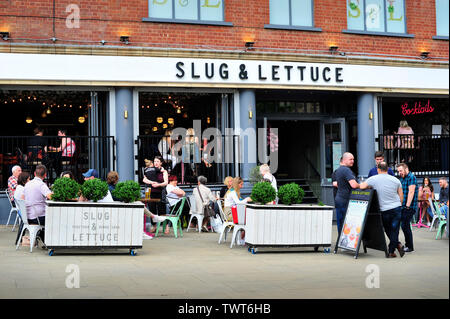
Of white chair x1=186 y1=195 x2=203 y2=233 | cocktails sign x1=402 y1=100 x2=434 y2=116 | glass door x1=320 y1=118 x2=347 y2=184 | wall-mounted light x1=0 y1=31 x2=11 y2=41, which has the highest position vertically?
wall-mounted light x1=0 y1=31 x2=11 y2=41

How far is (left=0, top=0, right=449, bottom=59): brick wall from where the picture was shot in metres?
16.0

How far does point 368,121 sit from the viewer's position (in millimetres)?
18969

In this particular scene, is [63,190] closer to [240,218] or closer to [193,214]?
[240,218]

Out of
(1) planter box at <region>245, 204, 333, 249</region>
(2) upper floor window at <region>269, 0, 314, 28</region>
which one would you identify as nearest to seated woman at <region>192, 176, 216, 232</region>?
(1) planter box at <region>245, 204, 333, 249</region>

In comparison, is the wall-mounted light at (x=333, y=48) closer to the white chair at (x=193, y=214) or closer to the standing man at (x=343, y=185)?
the white chair at (x=193, y=214)

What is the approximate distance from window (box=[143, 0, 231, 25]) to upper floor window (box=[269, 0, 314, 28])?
1.51m

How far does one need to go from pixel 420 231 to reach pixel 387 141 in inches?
158

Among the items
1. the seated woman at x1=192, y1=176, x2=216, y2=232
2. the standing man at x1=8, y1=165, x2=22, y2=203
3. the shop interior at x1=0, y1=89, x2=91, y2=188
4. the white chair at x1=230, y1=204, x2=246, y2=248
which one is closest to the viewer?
the white chair at x1=230, y1=204, x2=246, y2=248

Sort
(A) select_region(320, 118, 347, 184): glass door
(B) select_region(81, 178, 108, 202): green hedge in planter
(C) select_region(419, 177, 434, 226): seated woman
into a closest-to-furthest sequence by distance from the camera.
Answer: (B) select_region(81, 178, 108, 202): green hedge in planter, (C) select_region(419, 177, 434, 226): seated woman, (A) select_region(320, 118, 347, 184): glass door

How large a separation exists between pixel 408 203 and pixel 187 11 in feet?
27.4

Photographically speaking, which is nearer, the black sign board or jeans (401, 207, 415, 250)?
the black sign board

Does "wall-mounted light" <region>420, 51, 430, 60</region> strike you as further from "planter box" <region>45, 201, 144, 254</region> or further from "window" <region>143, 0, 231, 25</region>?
"planter box" <region>45, 201, 144, 254</region>

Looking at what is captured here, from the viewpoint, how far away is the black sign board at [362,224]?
35.2 ft
